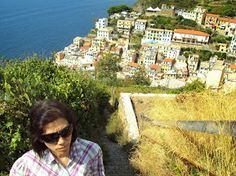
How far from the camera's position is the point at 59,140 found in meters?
1.55

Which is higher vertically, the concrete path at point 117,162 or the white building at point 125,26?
the concrete path at point 117,162

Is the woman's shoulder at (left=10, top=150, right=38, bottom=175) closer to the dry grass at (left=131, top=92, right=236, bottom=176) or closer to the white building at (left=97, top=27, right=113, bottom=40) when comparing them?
the dry grass at (left=131, top=92, right=236, bottom=176)

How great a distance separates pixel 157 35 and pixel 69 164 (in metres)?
38.8

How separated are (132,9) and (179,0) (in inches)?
336

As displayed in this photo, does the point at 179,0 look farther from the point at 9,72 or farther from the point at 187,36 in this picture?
the point at 9,72

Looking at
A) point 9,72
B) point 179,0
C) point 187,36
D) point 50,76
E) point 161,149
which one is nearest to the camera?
point 161,149

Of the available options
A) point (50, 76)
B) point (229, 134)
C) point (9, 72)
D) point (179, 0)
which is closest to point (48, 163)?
point (229, 134)

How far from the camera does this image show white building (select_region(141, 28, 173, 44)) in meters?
39.2

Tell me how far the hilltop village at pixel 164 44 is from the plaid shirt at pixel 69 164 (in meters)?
29.3

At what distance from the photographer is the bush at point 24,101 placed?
296 cm

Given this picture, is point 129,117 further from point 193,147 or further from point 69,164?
point 69,164

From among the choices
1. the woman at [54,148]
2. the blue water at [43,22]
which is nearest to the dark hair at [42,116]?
the woman at [54,148]

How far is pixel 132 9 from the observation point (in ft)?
176

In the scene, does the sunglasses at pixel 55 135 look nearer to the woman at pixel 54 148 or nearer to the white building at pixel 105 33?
the woman at pixel 54 148
